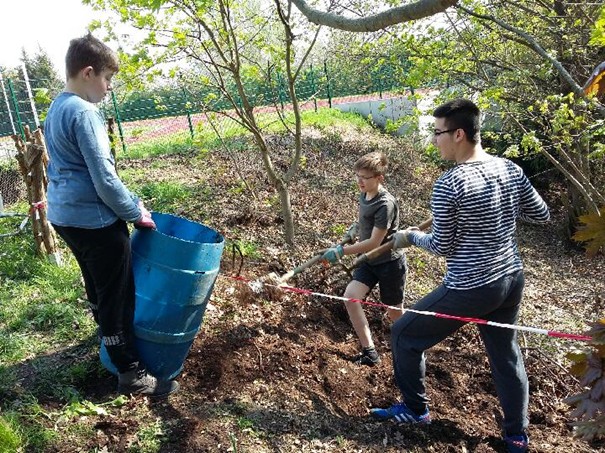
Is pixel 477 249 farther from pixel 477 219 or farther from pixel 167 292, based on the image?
pixel 167 292

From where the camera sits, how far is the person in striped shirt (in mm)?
2703

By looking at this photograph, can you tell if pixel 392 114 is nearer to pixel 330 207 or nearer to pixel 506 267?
pixel 330 207

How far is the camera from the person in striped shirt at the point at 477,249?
8.87 feet

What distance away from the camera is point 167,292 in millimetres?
2959

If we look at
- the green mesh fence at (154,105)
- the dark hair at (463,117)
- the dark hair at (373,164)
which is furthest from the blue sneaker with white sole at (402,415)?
the green mesh fence at (154,105)

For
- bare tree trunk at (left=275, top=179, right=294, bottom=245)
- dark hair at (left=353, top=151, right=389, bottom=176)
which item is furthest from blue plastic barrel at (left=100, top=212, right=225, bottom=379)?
bare tree trunk at (left=275, top=179, right=294, bottom=245)

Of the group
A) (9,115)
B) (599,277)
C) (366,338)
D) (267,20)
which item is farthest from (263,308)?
(9,115)

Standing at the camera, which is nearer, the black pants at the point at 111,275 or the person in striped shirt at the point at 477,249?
the person in striped shirt at the point at 477,249

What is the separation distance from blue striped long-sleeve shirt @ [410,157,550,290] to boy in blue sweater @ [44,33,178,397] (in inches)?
62.5

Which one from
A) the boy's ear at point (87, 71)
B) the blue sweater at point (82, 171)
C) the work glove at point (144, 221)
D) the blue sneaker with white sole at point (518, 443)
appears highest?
the boy's ear at point (87, 71)

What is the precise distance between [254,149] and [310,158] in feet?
3.52

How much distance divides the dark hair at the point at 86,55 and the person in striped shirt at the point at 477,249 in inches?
68.3

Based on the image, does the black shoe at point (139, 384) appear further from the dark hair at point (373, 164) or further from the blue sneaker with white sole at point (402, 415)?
the dark hair at point (373, 164)

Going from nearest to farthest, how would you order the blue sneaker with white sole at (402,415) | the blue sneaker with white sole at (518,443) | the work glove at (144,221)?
the work glove at (144,221)
the blue sneaker with white sole at (518,443)
the blue sneaker with white sole at (402,415)
